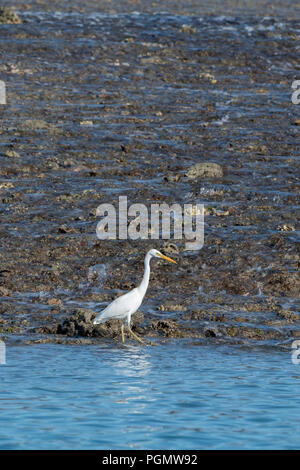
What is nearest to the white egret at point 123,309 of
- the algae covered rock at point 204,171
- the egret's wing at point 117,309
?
the egret's wing at point 117,309

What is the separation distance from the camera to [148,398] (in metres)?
12.5

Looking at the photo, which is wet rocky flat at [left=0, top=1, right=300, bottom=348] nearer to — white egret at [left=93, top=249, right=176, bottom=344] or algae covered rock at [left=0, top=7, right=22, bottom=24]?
algae covered rock at [left=0, top=7, right=22, bottom=24]

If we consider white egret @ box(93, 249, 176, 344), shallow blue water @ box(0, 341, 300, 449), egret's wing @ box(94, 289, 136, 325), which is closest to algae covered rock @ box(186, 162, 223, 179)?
white egret @ box(93, 249, 176, 344)

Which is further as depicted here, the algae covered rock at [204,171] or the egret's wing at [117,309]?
the algae covered rock at [204,171]

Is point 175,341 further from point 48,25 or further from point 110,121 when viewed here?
point 48,25

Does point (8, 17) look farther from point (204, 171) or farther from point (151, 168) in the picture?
point (204, 171)

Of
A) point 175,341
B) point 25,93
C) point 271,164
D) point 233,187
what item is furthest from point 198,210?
point 25,93

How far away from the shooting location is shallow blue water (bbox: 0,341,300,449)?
35.9ft

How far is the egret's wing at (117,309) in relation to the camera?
612 inches

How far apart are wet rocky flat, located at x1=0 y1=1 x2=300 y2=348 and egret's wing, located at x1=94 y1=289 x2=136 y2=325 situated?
0.40 metres

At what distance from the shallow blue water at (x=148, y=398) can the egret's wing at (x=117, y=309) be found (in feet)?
1.66

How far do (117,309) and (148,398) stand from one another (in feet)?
10.6

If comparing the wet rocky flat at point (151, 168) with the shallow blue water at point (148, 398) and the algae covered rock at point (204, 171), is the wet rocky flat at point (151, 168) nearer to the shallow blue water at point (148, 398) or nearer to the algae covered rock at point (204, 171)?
the algae covered rock at point (204, 171)

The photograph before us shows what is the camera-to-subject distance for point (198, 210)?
2219 cm
